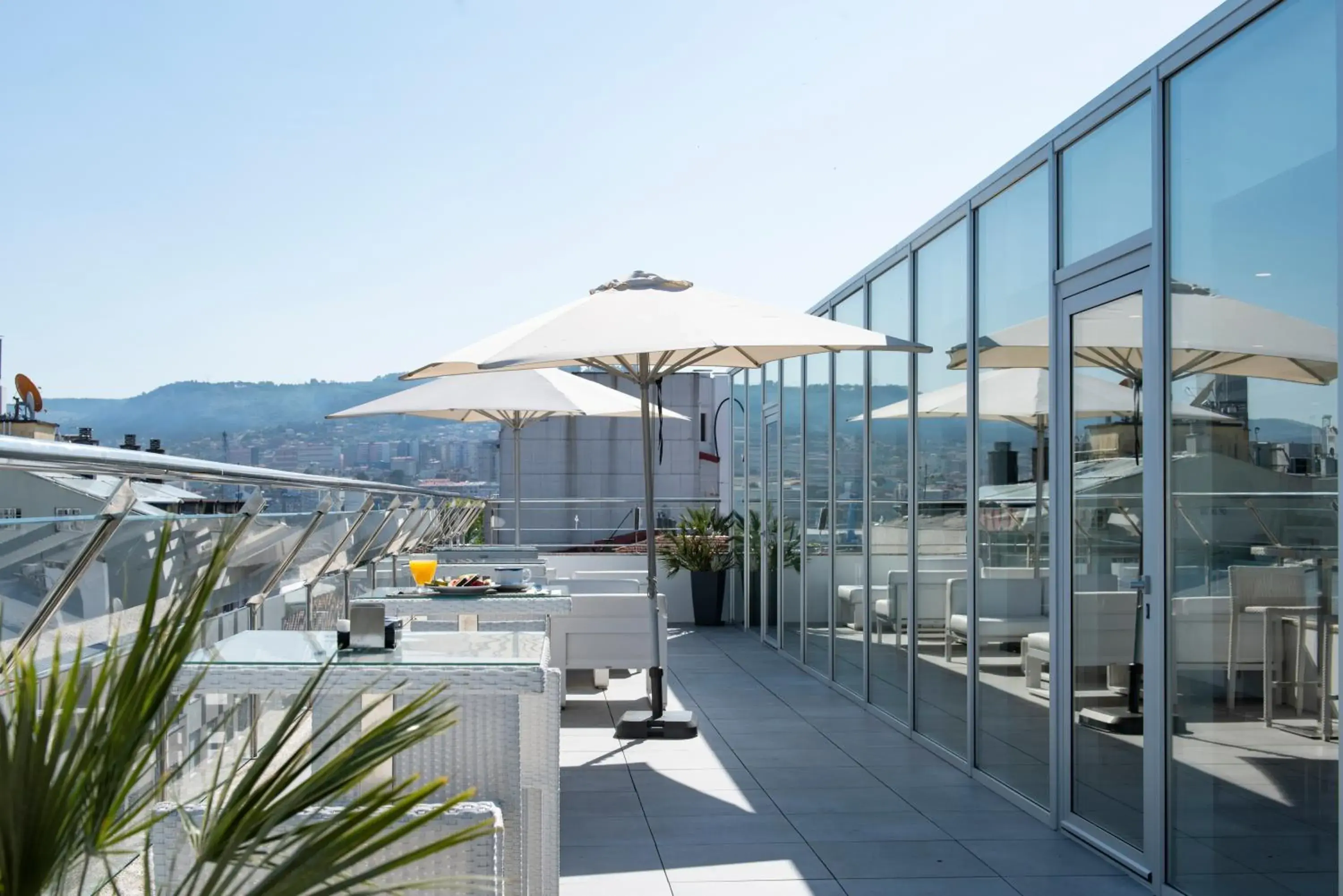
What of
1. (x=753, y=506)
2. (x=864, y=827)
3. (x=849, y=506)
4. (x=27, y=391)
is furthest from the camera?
(x=27, y=391)

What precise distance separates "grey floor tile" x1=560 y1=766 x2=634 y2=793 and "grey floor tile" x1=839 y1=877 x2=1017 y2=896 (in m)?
1.64

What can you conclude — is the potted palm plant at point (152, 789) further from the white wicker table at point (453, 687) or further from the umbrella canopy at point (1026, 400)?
the umbrella canopy at point (1026, 400)

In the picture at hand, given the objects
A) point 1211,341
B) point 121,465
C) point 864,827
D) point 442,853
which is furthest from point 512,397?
point 121,465

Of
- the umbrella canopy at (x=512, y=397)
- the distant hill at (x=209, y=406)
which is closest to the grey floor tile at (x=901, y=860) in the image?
the umbrella canopy at (x=512, y=397)

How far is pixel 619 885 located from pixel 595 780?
5.39 feet

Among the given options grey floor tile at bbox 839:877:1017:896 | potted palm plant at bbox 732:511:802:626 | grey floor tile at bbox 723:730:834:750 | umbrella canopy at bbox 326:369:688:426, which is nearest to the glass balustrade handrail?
grey floor tile at bbox 839:877:1017:896

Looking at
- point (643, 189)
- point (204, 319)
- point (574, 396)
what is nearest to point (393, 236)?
point (643, 189)

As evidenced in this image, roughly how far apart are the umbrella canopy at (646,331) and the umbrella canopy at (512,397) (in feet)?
5.18

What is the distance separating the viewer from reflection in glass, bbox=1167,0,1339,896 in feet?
10.9

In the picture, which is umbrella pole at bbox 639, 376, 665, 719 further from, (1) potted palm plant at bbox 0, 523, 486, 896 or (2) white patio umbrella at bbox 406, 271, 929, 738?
(1) potted palm plant at bbox 0, 523, 486, 896

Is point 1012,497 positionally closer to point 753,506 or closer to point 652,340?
point 652,340

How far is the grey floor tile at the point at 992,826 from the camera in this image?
16.3 ft

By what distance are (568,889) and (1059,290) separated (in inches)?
114

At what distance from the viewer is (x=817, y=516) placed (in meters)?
9.32
